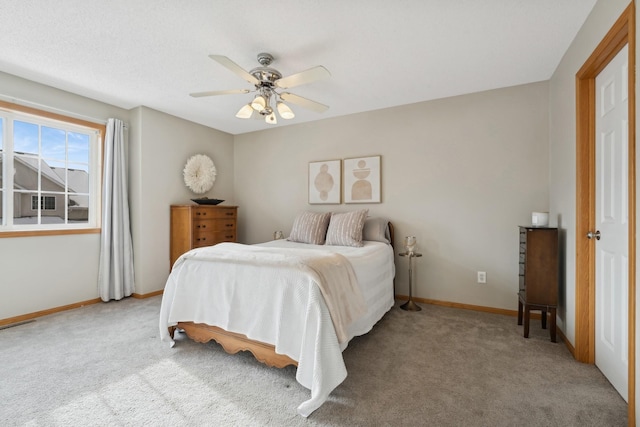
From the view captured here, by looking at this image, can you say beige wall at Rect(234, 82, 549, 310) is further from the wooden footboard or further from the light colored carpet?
the wooden footboard

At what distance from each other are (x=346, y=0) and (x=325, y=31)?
0.33 metres

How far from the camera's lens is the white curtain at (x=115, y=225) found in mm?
3426

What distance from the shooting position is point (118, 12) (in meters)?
1.89

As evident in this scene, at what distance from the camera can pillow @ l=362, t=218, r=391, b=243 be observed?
11.1 feet

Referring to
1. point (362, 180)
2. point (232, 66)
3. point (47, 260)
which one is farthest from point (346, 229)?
point (47, 260)

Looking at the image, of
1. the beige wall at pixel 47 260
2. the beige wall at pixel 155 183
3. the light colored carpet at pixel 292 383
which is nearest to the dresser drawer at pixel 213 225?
the beige wall at pixel 155 183

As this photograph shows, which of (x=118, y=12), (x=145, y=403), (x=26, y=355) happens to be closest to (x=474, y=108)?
(x=118, y=12)

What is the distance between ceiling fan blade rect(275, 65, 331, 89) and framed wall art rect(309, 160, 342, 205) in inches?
72.7

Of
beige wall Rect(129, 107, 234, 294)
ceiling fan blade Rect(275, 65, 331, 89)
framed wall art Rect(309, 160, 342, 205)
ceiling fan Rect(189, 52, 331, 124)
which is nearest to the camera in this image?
ceiling fan blade Rect(275, 65, 331, 89)

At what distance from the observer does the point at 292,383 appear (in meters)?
1.79

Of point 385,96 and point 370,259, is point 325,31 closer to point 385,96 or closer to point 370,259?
point 385,96

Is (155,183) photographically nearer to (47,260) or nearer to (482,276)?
(47,260)

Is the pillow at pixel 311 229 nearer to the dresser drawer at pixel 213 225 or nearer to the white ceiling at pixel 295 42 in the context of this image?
the dresser drawer at pixel 213 225

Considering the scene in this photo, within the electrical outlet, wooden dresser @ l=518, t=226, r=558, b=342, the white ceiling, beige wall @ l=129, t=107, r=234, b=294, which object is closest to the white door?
wooden dresser @ l=518, t=226, r=558, b=342
